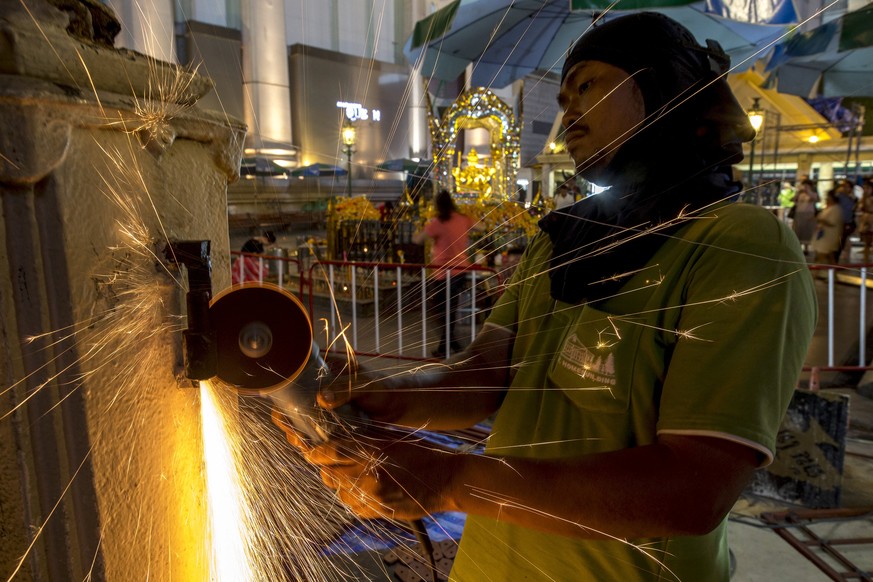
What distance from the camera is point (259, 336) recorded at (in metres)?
0.93

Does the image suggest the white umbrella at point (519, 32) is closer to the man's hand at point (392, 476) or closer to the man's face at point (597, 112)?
the man's face at point (597, 112)

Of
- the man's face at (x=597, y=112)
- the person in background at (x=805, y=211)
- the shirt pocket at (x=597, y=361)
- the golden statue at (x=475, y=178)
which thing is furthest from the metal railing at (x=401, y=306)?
the person in background at (x=805, y=211)

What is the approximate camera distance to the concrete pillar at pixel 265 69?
1678 cm

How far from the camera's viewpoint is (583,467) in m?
0.96

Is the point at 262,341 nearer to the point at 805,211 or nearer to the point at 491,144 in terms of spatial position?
the point at 491,144

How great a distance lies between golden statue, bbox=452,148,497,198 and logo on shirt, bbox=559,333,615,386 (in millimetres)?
9557

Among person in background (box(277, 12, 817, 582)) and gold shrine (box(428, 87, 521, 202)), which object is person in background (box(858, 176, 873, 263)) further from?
person in background (box(277, 12, 817, 582))

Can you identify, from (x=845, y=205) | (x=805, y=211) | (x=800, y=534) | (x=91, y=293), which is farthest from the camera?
(x=805, y=211)

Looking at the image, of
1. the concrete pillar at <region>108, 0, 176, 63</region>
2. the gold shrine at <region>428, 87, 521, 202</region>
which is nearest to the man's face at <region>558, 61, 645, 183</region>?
the gold shrine at <region>428, 87, 521, 202</region>

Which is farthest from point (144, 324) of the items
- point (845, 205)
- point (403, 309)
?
point (845, 205)

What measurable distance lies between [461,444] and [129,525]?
3113 millimetres

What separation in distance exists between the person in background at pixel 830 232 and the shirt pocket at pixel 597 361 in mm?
10599

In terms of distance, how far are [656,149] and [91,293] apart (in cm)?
106

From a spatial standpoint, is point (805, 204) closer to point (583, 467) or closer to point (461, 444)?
point (461, 444)
